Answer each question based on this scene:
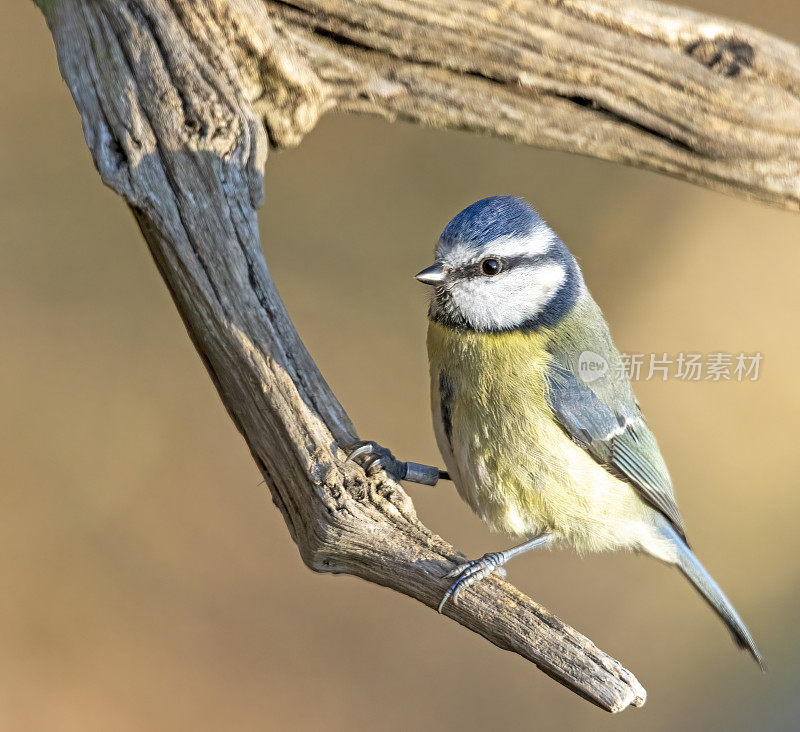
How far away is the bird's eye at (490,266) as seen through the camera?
1454 mm

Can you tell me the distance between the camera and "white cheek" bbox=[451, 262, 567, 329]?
4.87 ft

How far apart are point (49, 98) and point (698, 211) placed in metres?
2.32

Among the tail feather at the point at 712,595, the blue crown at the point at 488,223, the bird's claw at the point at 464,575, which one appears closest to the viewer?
the bird's claw at the point at 464,575

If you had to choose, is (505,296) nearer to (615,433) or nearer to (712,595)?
(615,433)

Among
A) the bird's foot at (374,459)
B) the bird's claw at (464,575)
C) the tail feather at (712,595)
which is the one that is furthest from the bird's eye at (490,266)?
the tail feather at (712,595)

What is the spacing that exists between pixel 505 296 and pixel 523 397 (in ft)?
0.64

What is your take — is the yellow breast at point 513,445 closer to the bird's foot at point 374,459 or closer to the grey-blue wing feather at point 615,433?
the grey-blue wing feather at point 615,433

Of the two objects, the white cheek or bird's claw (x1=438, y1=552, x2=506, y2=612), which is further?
the white cheek

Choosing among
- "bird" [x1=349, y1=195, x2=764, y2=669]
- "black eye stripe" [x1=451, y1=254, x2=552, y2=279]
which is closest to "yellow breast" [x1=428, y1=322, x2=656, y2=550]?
"bird" [x1=349, y1=195, x2=764, y2=669]

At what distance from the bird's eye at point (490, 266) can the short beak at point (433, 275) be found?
0.08m

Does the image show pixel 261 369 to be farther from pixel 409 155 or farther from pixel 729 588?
pixel 729 588

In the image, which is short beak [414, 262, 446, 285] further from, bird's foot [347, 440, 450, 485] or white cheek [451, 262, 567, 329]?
bird's foot [347, 440, 450, 485]

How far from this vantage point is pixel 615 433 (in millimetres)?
1584

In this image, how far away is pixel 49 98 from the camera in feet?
8.84
